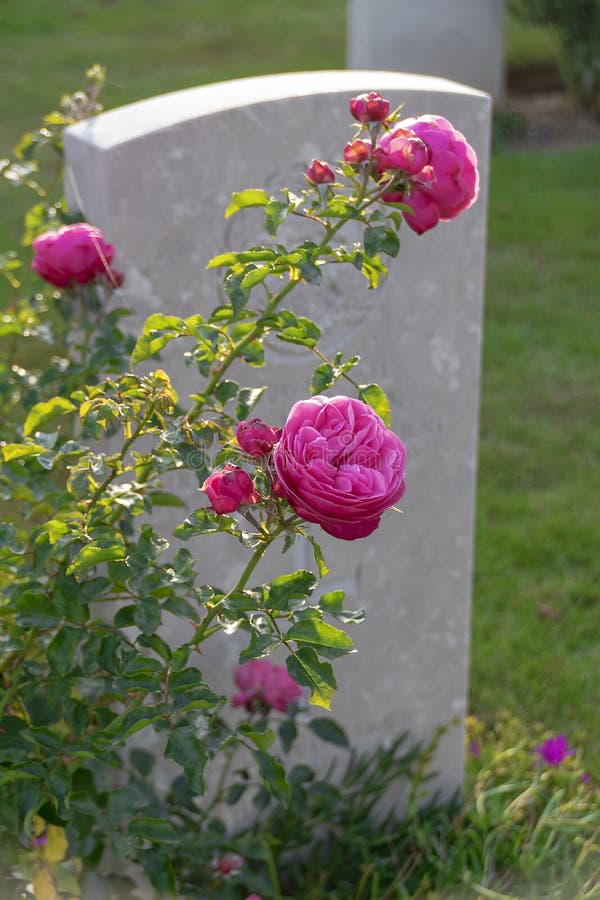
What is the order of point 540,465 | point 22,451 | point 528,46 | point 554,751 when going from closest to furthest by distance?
point 22,451, point 554,751, point 540,465, point 528,46

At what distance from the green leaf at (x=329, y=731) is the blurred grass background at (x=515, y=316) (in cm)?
79

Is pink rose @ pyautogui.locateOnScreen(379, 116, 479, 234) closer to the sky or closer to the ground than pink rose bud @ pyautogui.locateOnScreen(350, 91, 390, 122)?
closer to the ground

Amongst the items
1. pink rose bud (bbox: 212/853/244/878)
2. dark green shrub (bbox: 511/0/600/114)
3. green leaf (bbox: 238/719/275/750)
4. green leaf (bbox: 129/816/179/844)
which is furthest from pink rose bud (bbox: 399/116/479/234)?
dark green shrub (bbox: 511/0/600/114)

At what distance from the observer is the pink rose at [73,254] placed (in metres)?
1.56

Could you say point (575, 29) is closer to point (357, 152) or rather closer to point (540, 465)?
point (540, 465)

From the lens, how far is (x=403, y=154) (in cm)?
123

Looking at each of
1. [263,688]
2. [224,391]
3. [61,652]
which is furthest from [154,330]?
[263,688]

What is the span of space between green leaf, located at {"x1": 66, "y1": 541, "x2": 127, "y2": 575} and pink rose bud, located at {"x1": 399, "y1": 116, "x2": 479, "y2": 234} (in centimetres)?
50

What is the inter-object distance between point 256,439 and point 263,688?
36.6 inches

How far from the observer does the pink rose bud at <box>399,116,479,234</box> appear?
4.20ft

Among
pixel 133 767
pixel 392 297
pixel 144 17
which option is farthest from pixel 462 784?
pixel 144 17

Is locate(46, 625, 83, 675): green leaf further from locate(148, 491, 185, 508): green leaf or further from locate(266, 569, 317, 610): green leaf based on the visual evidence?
locate(266, 569, 317, 610): green leaf

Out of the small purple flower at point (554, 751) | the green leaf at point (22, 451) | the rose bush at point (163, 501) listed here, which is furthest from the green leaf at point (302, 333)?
the small purple flower at point (554, 751)

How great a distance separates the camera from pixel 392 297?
1.98 meters
